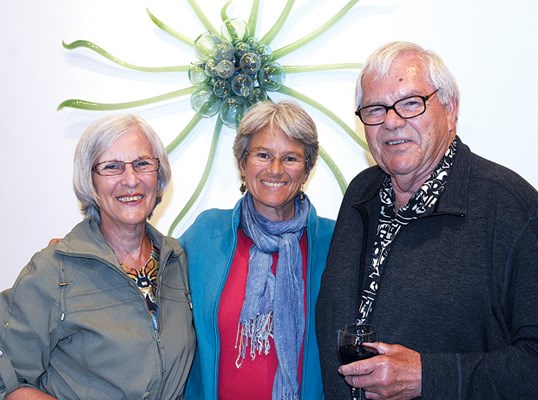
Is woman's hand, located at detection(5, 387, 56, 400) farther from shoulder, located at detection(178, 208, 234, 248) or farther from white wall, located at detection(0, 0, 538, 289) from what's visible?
white wall, located at detection(0, 0, 538, 289)

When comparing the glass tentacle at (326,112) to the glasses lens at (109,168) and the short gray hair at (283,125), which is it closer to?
the short gray hair at (283,125)

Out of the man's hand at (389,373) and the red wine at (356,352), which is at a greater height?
the red wine at (356,352)

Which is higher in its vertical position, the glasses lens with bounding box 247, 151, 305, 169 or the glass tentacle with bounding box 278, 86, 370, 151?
the glass tentacle with bounding box 278, 86, 370, 151

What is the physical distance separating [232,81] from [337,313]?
1.11 meters

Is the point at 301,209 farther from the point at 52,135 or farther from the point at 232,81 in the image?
the point at 52,135

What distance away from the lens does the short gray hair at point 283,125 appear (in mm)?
1963

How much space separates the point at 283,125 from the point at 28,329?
951 millimetres

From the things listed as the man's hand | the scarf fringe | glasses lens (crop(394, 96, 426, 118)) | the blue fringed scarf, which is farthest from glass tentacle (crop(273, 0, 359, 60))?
the man's hand

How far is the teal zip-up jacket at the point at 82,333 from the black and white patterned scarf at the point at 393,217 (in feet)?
1.88

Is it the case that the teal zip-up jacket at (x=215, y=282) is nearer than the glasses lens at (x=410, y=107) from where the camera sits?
No

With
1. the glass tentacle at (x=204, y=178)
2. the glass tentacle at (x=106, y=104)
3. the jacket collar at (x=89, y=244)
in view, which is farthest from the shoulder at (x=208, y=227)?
the glass tentacle at (x=106, y=104)

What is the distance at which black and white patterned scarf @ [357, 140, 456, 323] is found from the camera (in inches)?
61.7

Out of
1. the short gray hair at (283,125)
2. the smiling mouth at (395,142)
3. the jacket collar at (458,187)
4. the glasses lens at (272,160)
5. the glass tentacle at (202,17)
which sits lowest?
the jacket collar at (458,187)

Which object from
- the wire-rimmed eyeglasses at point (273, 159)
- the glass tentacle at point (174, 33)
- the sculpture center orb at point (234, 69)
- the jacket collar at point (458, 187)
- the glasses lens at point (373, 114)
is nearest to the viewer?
the jacket collar at point (458, 187)
